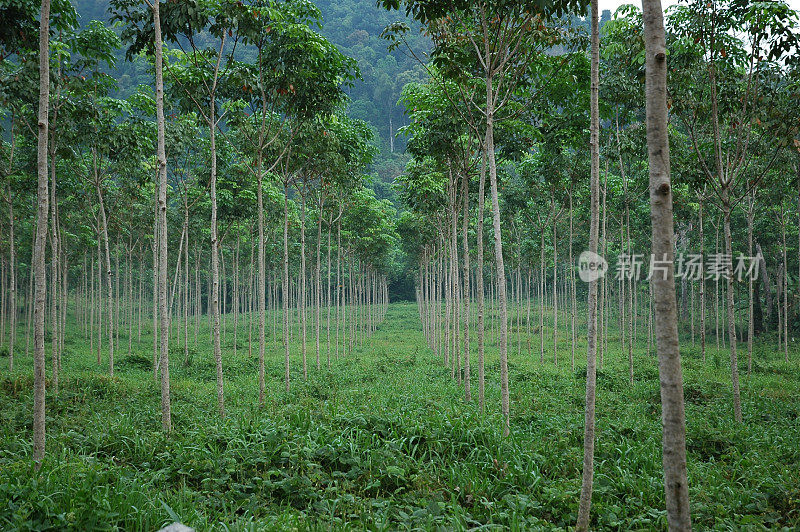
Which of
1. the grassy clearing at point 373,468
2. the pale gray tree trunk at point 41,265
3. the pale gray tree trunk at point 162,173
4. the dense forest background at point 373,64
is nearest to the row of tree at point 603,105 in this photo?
the grassy clearing at point 373,468

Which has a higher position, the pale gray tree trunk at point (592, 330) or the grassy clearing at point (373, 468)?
the pale gray tree trunk at point (592, 330)

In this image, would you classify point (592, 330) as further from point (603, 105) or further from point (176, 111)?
point (176, 111)

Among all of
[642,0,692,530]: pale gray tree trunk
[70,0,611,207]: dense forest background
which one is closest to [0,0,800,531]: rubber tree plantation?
[642,0,692,530]: pale gray tree trunk

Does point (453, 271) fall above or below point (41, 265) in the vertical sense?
below

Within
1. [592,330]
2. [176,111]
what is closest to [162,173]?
[176,111]

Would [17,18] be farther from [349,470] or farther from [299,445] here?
[349,470]

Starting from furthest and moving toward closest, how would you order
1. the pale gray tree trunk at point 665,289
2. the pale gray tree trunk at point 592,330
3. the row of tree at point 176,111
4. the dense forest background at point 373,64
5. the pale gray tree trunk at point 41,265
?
1. the dense forest background at point 373,64
2. the row of tree at point 176,111
3. the pale gray tree trunk at point 41,265
4. the pale gray tree trunk at point 592,330
5. the pale gray tree trunk at point 665,289

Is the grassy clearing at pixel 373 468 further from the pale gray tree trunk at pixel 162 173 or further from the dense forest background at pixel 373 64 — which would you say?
the dense forest background at pixel 373 64

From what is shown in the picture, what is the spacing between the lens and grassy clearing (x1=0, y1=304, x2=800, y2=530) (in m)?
4.15

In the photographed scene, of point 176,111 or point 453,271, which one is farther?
point 453,271

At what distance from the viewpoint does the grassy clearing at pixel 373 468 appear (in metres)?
4.15

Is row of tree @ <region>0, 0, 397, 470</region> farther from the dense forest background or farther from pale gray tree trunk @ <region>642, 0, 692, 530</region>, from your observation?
the dense forest background

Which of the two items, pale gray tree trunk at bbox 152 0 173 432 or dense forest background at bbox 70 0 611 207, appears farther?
dense forest background at bbox 70 0 611 207

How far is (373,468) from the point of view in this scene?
5418 millimetres
